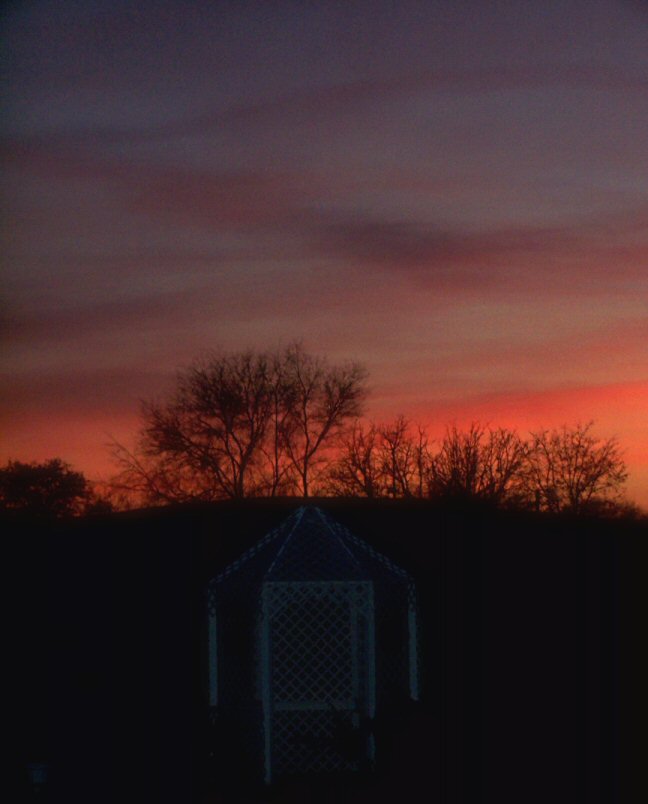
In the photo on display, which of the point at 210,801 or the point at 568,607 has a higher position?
the point at 568,607

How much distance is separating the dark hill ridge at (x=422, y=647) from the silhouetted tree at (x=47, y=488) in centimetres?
1450

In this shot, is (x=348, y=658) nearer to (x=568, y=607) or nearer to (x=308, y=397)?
(x=568, y=607)

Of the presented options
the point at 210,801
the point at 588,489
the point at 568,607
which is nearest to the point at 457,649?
the point at 568,607

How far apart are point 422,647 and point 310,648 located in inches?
60.1

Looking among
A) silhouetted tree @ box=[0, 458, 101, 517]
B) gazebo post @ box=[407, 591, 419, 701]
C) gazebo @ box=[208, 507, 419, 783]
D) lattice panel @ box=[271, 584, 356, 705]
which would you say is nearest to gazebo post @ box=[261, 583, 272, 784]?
gazebo @ box=[208, 507, 419, 783]

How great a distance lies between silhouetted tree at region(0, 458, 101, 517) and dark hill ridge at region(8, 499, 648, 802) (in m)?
14.5

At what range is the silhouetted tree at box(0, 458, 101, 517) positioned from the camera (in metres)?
28.8

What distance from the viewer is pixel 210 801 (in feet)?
38.2

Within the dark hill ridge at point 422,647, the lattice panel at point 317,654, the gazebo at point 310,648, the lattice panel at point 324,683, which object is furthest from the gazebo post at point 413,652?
the lattice panel at point 317,654

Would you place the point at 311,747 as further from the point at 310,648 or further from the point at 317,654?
the point at 310,648

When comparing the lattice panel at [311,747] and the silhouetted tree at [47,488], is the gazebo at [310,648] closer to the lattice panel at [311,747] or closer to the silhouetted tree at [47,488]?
the lattice panel at [311,747]

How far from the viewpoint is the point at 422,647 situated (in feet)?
46.7

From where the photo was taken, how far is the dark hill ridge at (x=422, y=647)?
10.0 metres

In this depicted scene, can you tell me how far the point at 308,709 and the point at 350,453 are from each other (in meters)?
17.8
